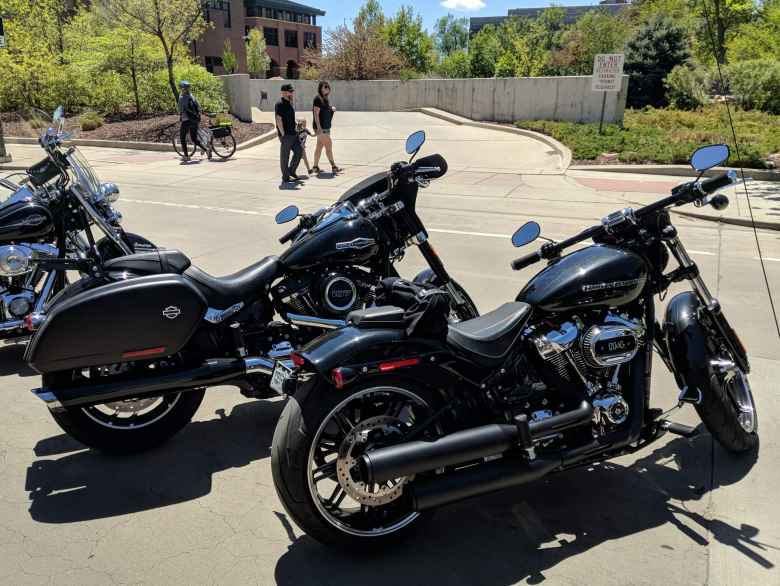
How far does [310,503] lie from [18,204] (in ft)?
11.3

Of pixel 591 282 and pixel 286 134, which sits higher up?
pixel 591 282

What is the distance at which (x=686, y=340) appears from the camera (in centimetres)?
315

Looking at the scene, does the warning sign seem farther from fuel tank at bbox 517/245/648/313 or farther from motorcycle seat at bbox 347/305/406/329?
motorcycle seat at bbox 347/305/406/329

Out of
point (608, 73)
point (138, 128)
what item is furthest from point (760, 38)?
point (138, 128)

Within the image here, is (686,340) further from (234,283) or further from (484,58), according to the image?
(484,58)

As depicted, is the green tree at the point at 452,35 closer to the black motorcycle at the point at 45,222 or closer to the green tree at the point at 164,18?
the green tree at the point at 164,18

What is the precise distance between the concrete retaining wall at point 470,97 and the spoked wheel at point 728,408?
16768 mm

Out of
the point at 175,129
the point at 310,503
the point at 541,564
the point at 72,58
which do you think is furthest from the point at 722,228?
the point at 72,58

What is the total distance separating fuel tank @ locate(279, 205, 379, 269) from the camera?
386 cm

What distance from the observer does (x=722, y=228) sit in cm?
909

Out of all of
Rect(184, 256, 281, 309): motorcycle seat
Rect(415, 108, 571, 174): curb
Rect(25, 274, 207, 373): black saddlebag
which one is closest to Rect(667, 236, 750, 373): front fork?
Rect(184, 256, 281, 309): motorcycle seat

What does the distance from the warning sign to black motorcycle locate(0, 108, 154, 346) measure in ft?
48.5

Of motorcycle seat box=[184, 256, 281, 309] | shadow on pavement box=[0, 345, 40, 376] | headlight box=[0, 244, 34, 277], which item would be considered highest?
motorcycle seat box=[184, 256, 281, 309]

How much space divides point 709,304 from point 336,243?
2.05 metres
